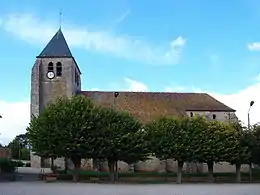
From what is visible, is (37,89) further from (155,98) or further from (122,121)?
(122,121)

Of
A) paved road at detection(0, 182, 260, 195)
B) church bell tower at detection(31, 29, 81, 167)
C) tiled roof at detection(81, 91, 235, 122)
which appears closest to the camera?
paved road at detection(0, 182, 260, 195)

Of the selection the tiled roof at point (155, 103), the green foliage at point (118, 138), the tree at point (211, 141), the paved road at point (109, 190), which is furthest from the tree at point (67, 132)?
the tiled roof at point (155, 103)

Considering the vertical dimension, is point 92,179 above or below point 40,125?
below

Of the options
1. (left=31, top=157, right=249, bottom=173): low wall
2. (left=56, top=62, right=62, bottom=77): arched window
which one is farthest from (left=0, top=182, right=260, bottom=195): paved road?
(left=56, top=62, right=62, bottom=77): arched window

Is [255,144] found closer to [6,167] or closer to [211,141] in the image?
[211,141]

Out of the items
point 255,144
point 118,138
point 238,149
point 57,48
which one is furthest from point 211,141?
point 57,48

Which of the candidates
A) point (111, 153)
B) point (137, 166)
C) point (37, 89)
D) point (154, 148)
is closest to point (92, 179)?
point (111, 153)

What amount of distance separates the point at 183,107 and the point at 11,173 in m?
30.2

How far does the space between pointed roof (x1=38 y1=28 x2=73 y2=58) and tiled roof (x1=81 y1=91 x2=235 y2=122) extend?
698 centimetres

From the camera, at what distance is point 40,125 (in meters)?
43.8

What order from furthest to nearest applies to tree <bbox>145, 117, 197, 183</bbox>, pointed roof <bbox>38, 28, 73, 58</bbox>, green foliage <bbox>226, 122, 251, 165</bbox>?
pointed roof <bbox>38, 28, 73, 58</bbox> → green foliage <bbox>226, 122, 251, 165</bbox> → tree <bbox>145, 117, 197, 183</bbox>

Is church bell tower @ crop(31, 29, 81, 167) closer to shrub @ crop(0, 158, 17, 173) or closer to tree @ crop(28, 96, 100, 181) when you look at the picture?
shrub @ crop(0, 158, 17, 173)

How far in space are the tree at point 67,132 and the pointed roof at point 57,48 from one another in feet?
78.4

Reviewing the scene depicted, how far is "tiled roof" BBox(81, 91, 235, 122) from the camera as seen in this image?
68062 mm
